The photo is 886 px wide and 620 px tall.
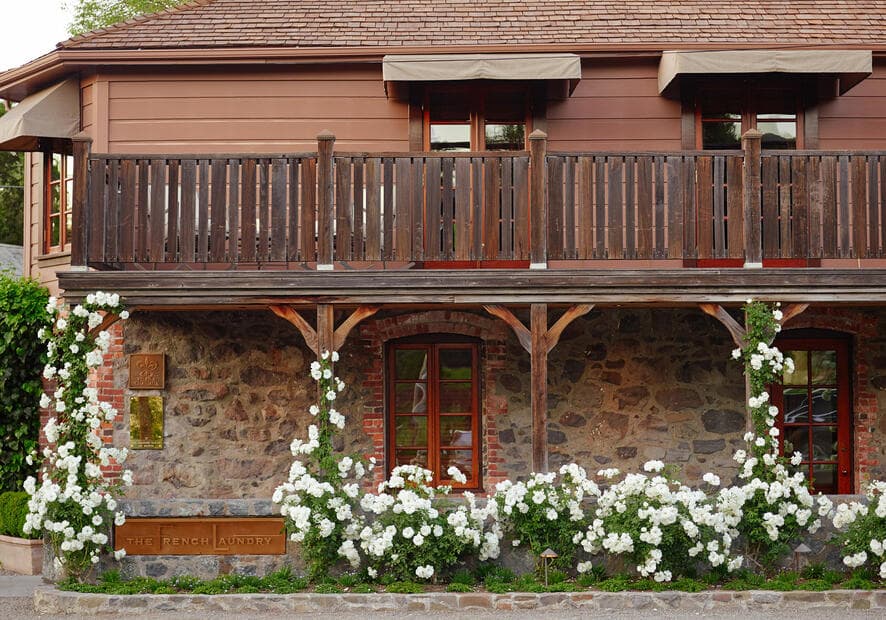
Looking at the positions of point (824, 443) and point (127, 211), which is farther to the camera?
point (824, 443)

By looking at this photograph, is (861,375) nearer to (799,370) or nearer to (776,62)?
(799,370)

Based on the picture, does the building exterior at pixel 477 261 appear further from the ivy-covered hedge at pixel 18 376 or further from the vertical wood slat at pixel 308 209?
the vertical wood slat at pixel 308 209

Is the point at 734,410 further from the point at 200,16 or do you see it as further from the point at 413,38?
the point at 200,16

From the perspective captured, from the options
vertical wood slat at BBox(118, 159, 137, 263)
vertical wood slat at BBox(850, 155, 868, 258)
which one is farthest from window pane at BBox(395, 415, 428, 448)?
vertical wood slat at BBox(850, 155, 868, 258)

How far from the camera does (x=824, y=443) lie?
12.0 m

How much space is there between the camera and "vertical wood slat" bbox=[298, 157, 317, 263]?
10.1 meters

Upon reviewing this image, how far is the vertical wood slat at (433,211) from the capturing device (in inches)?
397

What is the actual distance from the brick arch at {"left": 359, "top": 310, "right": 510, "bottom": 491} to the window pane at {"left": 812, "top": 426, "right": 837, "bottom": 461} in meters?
3.63

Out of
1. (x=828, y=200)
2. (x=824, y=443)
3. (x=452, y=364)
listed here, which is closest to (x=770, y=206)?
(x=828, y=200)

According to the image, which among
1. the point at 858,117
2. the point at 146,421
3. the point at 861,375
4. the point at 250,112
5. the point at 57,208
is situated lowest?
the point at 146,421

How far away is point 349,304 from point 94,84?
4.50 m

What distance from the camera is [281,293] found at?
396 inches

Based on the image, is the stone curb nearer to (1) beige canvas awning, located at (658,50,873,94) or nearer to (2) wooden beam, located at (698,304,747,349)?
(2) wooden beam, located at (698,304,747,349)

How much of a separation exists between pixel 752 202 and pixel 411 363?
422 cm
